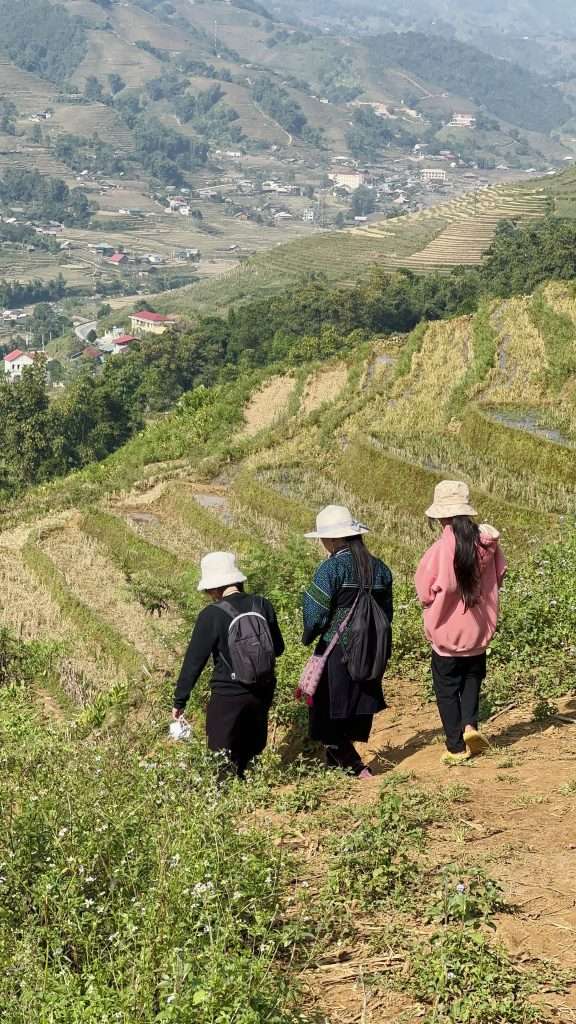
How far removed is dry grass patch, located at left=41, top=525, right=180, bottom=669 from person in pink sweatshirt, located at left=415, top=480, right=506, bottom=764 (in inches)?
174

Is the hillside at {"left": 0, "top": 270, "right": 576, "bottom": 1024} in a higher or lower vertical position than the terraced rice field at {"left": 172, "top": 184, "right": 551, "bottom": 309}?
higher

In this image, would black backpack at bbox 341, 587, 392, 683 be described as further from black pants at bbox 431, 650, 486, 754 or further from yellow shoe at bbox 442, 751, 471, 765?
yellow shoe at bbox 442, 751, 471, 765

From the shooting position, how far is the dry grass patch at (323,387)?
23500mm

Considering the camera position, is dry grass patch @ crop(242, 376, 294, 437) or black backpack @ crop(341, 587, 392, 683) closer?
black backpack @ crop(341, 587, 392, 683)

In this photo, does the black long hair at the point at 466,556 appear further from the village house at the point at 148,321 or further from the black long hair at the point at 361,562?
the village house at the point at 148,321

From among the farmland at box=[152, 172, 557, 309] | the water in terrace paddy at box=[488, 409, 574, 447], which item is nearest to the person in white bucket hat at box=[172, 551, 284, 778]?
the water in terrace paddy at box=[488, 409, 574, 447]

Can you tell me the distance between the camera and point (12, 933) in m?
4.15

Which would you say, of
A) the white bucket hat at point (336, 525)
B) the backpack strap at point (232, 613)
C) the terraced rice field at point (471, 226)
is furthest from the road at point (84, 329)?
the backpack strap at point (232, 613)

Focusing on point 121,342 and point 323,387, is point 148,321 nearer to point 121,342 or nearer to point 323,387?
point 121,342

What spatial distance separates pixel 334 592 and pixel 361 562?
204mm

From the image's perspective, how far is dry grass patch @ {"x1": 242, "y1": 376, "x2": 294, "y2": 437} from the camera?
76.9ft

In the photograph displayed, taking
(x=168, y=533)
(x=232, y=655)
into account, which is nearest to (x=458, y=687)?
(x=232, y=655)

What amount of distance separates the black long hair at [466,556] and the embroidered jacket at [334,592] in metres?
0.35

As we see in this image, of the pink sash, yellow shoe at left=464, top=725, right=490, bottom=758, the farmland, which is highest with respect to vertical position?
the pink sash
